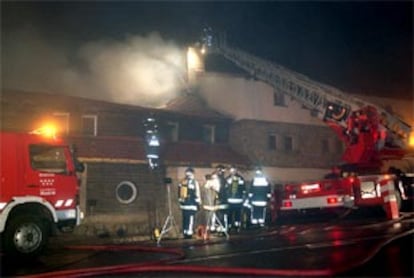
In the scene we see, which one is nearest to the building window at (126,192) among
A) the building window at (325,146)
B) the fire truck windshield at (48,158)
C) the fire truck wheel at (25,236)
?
the fire truck windshield at (48,158)

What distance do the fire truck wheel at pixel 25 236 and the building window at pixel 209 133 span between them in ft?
40.8

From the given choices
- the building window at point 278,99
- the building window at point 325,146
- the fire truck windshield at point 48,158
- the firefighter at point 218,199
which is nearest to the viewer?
the fire truck windshield at point 48,158

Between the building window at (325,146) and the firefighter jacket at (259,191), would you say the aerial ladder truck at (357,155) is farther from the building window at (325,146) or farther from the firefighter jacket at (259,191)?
the building window at (325,146)

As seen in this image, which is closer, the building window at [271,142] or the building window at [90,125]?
the building window at [90,125]

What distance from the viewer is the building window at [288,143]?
22.8 m

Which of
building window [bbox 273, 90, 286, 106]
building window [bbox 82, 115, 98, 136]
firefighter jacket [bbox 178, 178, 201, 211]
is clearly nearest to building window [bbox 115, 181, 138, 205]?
building window [bbox 82, 115, 98, 136]

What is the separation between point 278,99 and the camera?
2277cm

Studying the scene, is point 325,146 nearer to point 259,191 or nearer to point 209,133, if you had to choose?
point 209,133

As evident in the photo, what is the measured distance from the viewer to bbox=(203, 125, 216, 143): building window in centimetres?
2078

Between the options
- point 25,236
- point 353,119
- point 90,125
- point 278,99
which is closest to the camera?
point 25,236

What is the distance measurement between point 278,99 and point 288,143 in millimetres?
2155

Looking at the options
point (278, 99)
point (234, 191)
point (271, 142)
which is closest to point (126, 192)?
point (234, 191)

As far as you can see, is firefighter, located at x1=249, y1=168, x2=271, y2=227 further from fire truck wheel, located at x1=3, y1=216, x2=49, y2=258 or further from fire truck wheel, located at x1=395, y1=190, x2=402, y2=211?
fire truck wheel, located at x1=3, y1=216, x2=49, y2=258

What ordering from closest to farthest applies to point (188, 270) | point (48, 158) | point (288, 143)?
point (188, 270) → point (48, 158) → point (288, 143)
